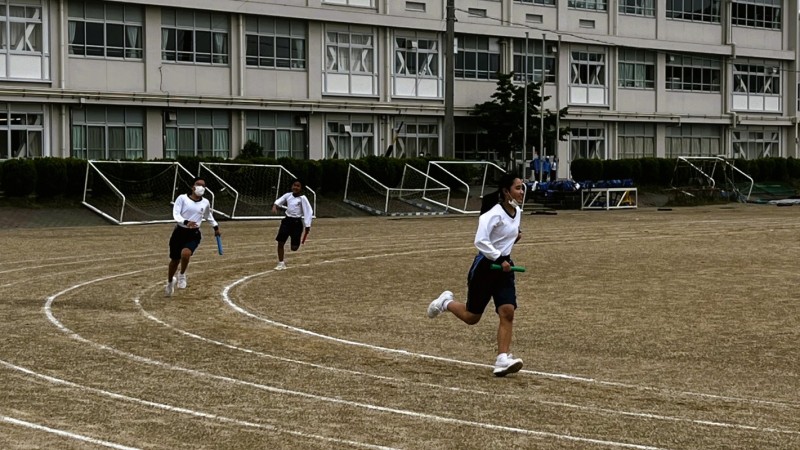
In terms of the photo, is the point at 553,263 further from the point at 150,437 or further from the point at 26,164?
the point at 26,164

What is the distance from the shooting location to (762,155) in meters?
77.2

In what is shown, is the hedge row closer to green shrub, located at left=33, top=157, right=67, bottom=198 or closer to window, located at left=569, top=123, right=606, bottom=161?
green shrub, located at left=33, top=157, right=67, bottom=198

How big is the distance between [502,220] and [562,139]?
5169cm

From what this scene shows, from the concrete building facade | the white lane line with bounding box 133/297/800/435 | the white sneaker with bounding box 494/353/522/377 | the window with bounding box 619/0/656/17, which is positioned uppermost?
the window with bounding box 619/0/656/17

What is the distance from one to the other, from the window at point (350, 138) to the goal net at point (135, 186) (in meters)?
12.3

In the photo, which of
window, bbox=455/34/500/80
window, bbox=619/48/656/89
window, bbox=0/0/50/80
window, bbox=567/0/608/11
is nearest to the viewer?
window, bbox=0/0/50/80

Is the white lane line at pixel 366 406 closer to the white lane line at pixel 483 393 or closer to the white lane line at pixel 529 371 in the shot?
the white lane line at pixel 483 393

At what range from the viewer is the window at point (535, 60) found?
213 feet

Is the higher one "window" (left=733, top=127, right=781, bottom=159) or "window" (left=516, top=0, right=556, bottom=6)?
"window" (left=516, top=0, right=556, bottom=6)

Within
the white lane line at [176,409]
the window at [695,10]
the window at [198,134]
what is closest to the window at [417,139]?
the window at [198,134]

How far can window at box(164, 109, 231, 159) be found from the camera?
2083 inches

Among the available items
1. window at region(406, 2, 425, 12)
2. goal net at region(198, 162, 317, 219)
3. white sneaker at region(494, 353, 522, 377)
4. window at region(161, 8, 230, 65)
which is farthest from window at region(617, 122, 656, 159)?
white sneaker at region(494, 353, 522, 377)

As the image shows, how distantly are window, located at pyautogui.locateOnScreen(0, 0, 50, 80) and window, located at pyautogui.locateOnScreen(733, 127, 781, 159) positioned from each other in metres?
42.5

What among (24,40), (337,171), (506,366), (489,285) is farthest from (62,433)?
(24,40)
